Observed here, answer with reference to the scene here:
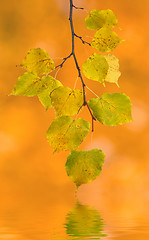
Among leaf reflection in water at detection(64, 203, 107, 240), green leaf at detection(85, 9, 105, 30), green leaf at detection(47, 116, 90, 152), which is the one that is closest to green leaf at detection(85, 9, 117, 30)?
green leaf at detection(85, 9, 105, 30)

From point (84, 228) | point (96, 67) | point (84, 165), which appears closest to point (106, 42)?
point (96, 67)

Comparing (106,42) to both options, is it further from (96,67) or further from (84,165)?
(84,165)

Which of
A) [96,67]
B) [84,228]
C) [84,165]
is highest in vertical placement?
[84,228]

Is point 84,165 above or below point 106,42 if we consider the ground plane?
below

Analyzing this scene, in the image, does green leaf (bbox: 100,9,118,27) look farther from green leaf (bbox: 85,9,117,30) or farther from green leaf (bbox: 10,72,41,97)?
green leaf (bbox: 10,72,41,97)

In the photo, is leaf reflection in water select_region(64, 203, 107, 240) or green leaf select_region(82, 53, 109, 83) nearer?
green leaf select_region(82, 53, 109, 83)

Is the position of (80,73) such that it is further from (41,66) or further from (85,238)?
(85,238)
